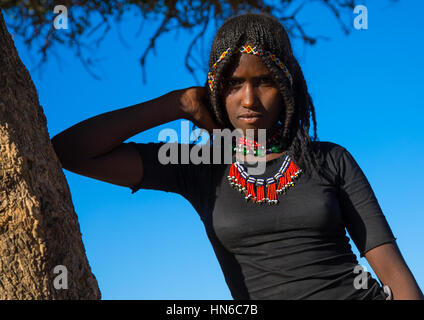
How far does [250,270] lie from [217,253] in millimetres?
234

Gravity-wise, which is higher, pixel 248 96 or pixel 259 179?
pixel 248 96

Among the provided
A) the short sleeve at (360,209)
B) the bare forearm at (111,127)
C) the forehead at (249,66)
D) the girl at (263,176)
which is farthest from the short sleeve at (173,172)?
the short sleeve at (360,209)

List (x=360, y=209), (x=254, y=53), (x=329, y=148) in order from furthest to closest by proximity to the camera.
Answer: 1. (x=329, y=148)
2. (x=254, y=53)
3. (x=360, y=209)

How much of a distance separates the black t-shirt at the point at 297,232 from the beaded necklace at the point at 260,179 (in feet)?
0.11

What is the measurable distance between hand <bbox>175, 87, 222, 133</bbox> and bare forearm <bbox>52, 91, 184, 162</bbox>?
37mm

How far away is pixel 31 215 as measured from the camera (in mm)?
2107

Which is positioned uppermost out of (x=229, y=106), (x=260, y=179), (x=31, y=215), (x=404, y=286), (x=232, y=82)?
(x=232, y=82)

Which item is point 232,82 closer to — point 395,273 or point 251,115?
point 251,115

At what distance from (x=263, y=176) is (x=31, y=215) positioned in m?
1.26

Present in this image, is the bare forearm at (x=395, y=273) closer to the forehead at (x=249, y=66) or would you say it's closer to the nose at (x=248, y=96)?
the nose at (x=248, y=96)

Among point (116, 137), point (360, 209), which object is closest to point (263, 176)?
point (360, 209)

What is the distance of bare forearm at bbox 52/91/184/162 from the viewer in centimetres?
272

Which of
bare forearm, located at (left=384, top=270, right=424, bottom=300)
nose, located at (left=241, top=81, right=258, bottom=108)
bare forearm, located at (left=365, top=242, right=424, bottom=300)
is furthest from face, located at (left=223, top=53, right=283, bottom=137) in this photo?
bare forearm, located at (left=384, top=270, right=424, bottom=300)
